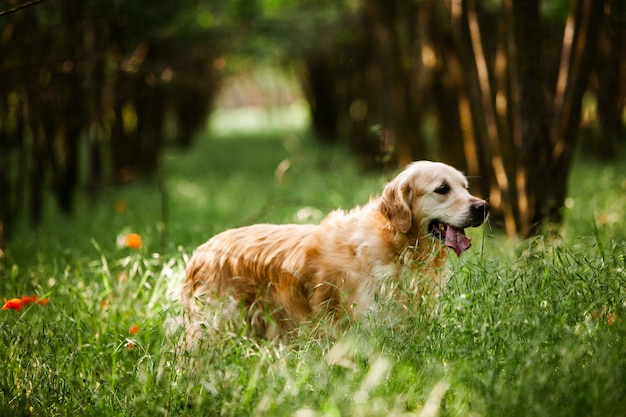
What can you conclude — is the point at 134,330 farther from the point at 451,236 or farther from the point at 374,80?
the point at 374,80

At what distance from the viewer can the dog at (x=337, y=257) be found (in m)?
4.04

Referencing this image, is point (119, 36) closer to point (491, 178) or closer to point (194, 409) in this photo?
point (491, 178)

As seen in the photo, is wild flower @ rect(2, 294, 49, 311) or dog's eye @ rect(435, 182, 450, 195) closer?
wild flower @ rect(2, 294, 49, 311)

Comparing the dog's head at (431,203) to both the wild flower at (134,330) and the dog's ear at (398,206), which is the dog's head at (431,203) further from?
the wild flower at (134,330)

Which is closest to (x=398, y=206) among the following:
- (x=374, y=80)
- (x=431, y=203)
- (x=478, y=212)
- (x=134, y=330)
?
(x=431, y=203)

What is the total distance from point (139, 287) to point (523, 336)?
2.68 metres

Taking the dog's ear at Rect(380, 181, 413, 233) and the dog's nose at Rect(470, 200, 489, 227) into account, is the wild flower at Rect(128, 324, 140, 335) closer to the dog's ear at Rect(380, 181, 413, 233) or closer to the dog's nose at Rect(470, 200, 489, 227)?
the dog's ear at Rect(380, 181, 413, 233)

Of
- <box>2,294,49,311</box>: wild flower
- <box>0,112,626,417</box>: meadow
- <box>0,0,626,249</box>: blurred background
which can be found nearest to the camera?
<box>0,112,626,417</box>: meadow

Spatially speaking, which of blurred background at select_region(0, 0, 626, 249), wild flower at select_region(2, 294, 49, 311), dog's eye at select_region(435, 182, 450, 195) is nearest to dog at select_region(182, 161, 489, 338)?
dog's eye at select_region(435, 182, 450, 195)

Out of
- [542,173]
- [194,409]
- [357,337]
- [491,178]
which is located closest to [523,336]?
[357,337]

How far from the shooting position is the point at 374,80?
15.0 metres

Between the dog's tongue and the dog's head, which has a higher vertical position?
the dog's head

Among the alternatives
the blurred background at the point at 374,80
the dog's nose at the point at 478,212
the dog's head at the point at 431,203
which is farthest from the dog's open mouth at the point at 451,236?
the blurred background at the point at 374,80

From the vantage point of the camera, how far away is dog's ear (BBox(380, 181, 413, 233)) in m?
4.09
